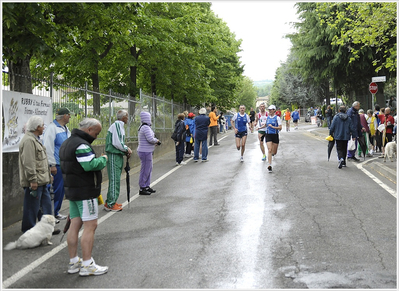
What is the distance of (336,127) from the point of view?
13.9 m

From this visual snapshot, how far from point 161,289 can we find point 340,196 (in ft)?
18.5

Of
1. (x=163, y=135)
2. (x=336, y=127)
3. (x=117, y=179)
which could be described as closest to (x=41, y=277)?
(x=117, y=179)

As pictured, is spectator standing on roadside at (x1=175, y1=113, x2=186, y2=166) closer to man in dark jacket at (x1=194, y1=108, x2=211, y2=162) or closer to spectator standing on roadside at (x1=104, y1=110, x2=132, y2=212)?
man in dark jacket at (x1=194, y1=108, x2=211, y2=162)

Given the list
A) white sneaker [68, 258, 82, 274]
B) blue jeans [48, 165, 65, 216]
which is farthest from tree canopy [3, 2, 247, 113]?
white sneaker [68, 258, 82, 274]

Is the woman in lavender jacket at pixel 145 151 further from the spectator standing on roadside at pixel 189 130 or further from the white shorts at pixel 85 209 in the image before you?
the spectator standing on roadside at pixel 189 130

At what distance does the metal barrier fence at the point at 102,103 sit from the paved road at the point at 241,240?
99.0 inches

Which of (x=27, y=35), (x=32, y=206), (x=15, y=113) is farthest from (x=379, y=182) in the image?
(x=27, y=35)

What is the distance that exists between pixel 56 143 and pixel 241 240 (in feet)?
11.1

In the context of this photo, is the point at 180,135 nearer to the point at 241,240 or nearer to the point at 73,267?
the point at 241,240

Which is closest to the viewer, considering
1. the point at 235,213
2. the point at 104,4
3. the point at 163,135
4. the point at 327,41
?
the point at 235,213

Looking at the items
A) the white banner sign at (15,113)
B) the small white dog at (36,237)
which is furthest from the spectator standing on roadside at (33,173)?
the white banner sign at (15,113)

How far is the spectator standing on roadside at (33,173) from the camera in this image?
21.5ft

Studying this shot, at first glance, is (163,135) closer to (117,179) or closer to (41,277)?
(117,179)

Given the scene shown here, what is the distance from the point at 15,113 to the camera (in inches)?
312
